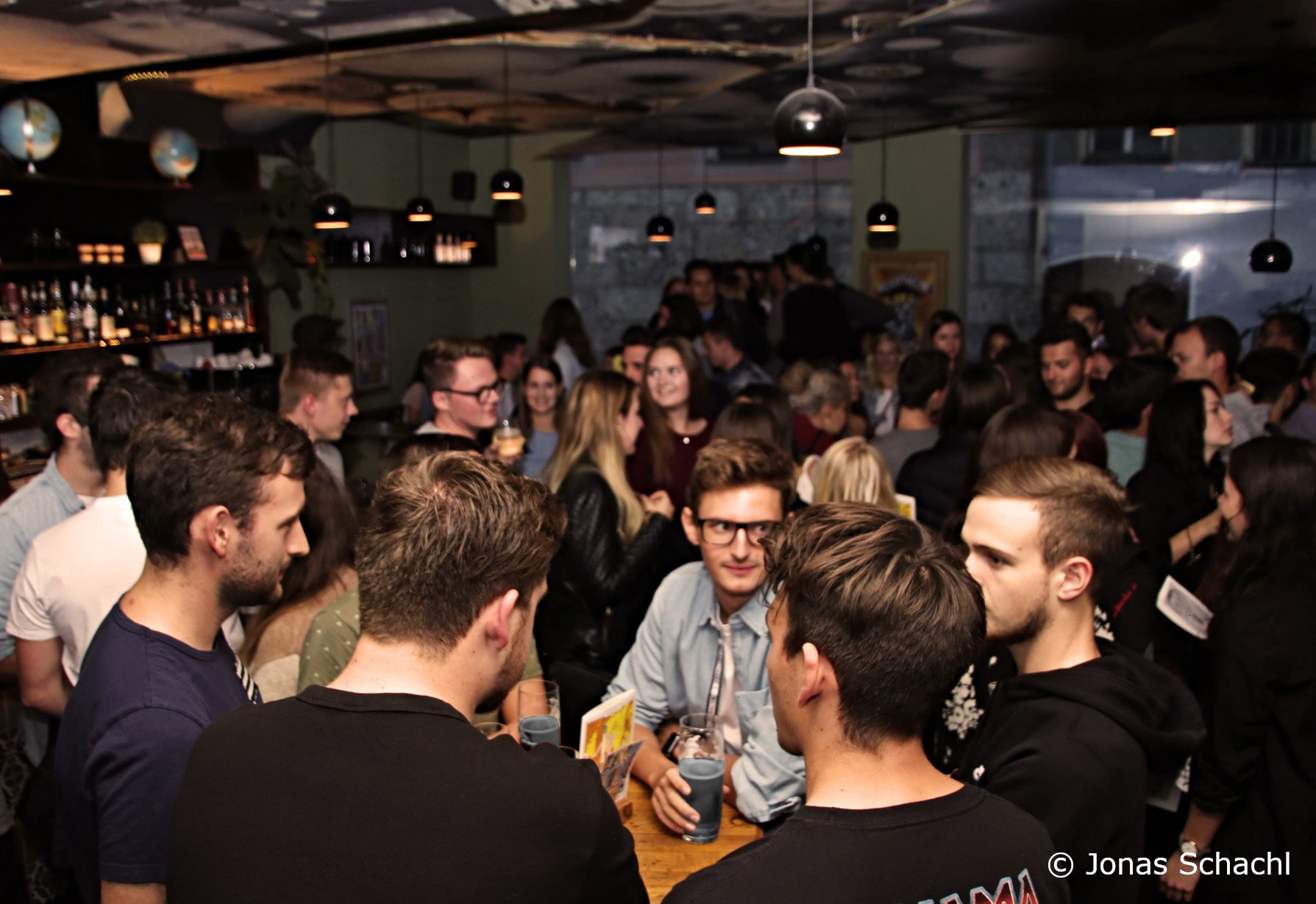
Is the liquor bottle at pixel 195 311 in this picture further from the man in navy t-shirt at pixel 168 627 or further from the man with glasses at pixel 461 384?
the man in navy t-shirt at pixel 168 627

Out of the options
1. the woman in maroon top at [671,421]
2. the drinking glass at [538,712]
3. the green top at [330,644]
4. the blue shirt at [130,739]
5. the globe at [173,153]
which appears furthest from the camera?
the globe at [173,153]

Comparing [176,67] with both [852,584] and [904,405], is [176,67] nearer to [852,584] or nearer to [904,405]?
[904,405]

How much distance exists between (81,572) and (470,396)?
178cm

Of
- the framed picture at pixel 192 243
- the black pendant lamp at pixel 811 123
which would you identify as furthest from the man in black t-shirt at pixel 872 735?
the framed picture at pixel 192 243

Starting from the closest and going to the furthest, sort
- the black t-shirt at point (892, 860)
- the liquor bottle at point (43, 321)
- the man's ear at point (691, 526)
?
the black t-shirt at point (892, 860) → the man's ear at point (691, 526) → the liquor bottle at point (43, 321)

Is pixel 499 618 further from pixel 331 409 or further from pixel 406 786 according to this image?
pixel 331 409

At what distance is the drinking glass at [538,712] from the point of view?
78.0 inches

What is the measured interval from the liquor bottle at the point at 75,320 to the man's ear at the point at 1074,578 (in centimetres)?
576

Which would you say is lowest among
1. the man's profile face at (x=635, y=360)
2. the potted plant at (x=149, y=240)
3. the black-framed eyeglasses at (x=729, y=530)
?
the black-framed eyeglasses at (x=729, y=530)

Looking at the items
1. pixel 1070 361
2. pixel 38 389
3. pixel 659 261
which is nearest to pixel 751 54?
pixel 1070 361

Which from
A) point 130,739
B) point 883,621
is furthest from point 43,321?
point 883,621

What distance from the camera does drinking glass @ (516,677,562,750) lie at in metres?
1.98

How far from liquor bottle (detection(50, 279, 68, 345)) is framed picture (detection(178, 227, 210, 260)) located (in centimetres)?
104

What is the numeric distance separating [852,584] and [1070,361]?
403 cm
